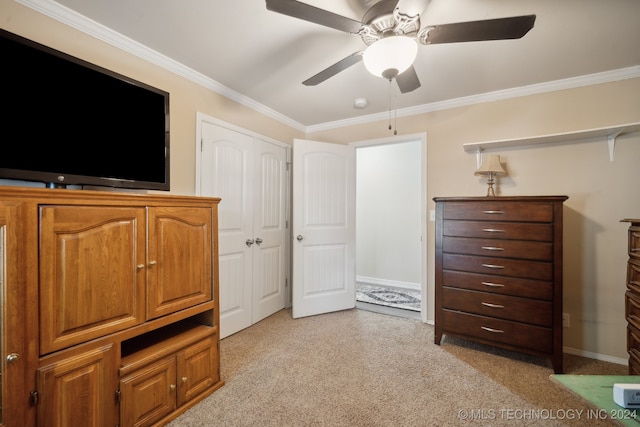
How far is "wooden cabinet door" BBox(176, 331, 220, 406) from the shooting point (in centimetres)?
158

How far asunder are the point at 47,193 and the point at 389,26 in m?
1.77

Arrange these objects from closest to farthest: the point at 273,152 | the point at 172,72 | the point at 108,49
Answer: the point at 108,49 → the point at 172,72 → the point at 273,152

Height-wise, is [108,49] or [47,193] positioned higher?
[108,49]

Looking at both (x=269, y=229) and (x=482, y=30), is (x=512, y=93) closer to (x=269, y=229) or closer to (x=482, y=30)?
(x=482, y=30)

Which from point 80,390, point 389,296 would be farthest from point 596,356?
point 80,390

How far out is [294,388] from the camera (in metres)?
1.80

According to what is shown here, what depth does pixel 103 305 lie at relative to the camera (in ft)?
4.16

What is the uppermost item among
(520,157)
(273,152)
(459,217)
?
(273,152)

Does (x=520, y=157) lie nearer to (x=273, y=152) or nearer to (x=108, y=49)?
(x=273, y=152)

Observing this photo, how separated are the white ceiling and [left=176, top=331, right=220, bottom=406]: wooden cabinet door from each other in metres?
2.00

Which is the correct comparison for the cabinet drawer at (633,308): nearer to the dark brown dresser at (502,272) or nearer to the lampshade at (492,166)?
the dark brown dresser at (502,272)

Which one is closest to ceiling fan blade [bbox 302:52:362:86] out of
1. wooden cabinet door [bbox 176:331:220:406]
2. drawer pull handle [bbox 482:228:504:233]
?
drawer pull handle [bbox 482:228:504:233]

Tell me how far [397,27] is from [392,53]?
281 mm

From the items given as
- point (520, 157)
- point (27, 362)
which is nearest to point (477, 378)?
point (520, 157)
